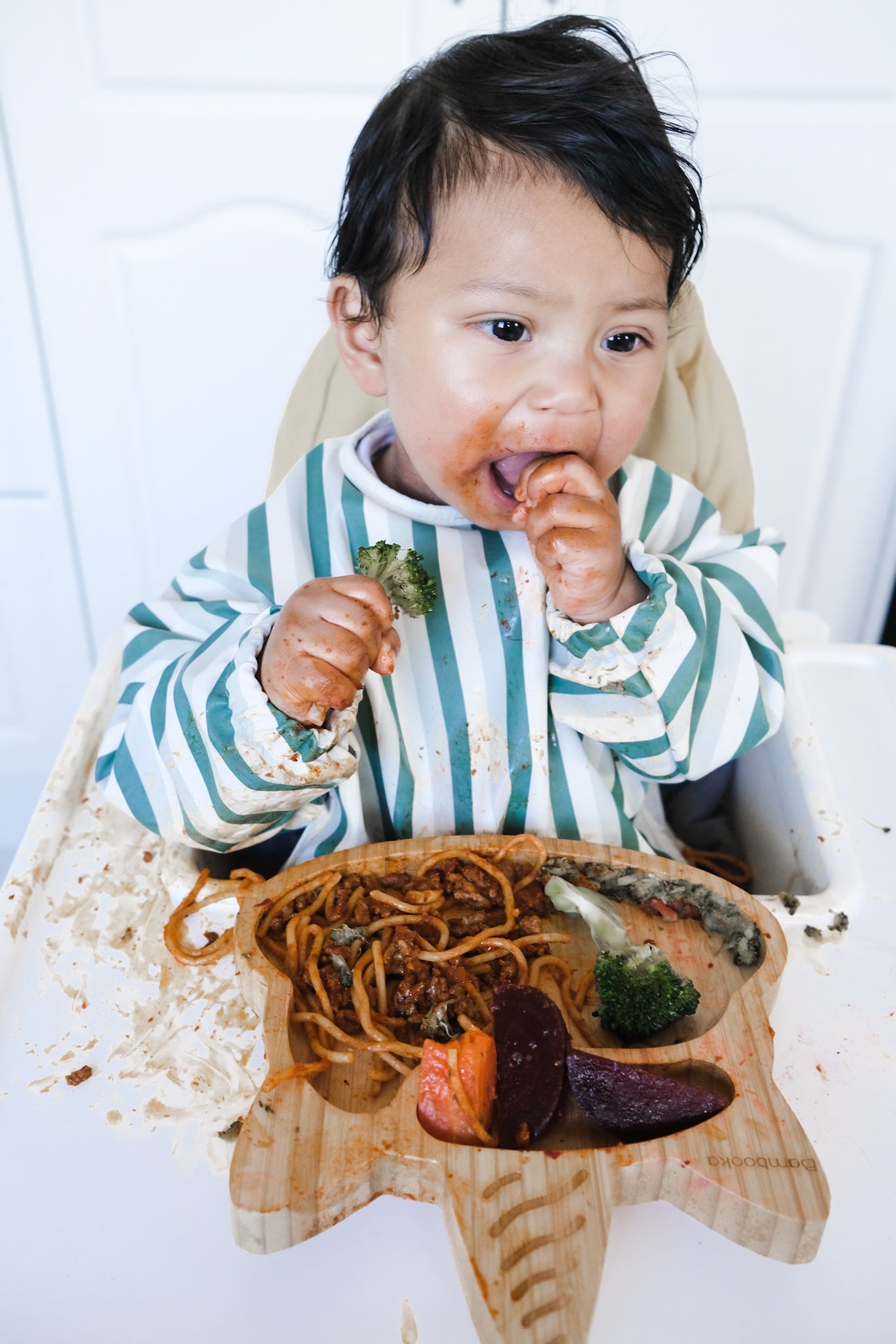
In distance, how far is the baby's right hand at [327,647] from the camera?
0.82 metres

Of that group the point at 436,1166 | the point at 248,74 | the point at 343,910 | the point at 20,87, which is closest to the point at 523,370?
the point at 343,910

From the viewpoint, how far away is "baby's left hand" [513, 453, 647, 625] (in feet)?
2.83

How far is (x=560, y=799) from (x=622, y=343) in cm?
46

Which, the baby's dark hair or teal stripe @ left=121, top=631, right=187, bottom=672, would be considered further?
teal stripe @ left=121, top=631, right=187, bottom=672

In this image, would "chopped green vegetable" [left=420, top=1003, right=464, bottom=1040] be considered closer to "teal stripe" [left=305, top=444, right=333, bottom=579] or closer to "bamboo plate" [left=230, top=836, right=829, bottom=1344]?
"bamboo plate" [left=230, top=836, right=829, bottom=1344]

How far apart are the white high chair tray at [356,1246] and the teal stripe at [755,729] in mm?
231

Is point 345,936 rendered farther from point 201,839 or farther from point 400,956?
point 201,839

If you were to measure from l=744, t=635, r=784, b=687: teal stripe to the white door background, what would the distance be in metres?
1.04

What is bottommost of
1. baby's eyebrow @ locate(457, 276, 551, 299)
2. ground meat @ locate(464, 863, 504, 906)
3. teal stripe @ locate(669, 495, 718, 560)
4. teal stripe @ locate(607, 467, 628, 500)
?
ground meat @ locate(464, 863, 504, 906)

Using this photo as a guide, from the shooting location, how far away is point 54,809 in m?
1.01

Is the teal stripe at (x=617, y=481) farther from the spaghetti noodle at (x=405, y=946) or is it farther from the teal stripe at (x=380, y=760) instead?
the spaghetti noodle at (x=405, y=946)

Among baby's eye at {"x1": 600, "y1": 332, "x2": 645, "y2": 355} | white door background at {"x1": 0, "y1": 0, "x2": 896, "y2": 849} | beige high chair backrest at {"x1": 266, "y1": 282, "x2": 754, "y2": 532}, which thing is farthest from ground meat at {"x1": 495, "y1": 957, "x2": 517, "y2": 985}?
white door background at {"x1": 0, "y1": 0, "x2": 896, "y2": 849}

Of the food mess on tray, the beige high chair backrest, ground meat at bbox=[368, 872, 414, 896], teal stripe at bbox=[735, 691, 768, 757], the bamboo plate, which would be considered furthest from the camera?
the beige high chair backrest

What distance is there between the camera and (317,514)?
1.09 meters
